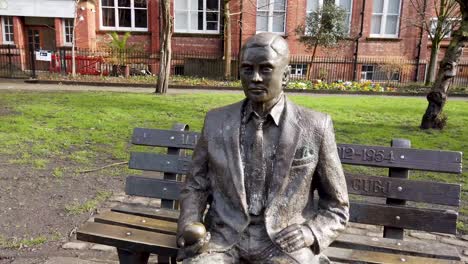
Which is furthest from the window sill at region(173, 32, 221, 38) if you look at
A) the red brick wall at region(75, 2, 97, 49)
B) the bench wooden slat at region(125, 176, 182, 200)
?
the bench wooden slat at region(125, 176, 182, 200)

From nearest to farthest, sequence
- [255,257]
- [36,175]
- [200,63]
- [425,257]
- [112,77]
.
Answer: [255,257], [425,257], [36,175], [112,77], [200,63]

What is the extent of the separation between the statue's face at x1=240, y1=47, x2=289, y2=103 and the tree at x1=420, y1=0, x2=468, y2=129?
24.7ft

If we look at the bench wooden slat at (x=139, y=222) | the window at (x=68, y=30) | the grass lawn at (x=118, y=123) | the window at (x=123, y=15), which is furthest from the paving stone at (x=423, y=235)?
the window at (x=68, y=30)

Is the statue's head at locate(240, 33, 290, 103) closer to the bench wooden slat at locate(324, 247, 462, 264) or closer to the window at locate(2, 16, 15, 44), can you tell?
the bench wooden slat at locate(324, 247, 462, 264)

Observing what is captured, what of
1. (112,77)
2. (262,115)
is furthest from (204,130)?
(112,77)

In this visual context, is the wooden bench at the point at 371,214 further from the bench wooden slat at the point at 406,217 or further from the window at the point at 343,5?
the window at the point at 343,5

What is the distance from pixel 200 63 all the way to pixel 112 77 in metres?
4.64

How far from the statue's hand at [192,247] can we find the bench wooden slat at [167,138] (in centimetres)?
152

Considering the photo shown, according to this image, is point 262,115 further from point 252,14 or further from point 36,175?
point 252,14

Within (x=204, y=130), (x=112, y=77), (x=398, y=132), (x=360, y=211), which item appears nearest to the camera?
(x=204, y=130)

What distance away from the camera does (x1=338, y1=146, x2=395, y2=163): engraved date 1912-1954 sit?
339 centimetres

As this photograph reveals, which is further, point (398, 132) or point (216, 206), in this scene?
point (398, 132)

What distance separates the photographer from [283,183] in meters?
2.38

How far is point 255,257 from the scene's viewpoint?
2373 mm
